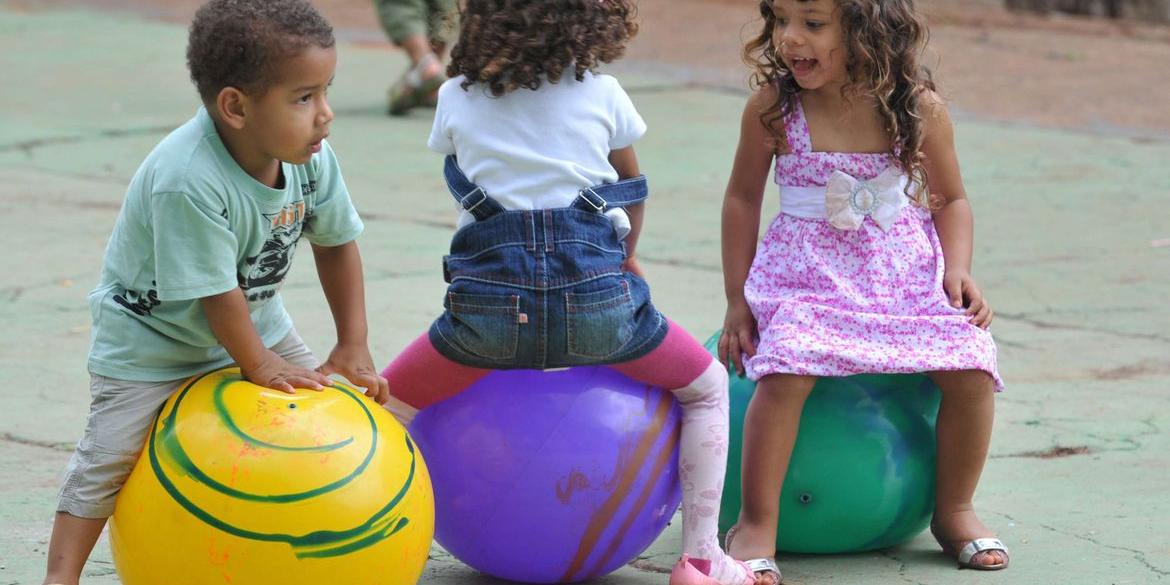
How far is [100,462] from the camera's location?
10.6 ft

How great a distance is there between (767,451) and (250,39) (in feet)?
4.76

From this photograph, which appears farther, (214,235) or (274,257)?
(274,257)

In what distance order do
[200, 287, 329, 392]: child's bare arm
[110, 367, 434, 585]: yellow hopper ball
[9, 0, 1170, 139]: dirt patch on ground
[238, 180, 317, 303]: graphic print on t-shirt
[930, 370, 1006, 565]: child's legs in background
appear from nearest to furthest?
[110, 367, 434, 585]: yellow hopper ball < [200, 287, 329, 392]: child's bare arm < [238, 180, 317, 303]: graphic print on t-shirt < [930, 370, 1006, 565]: child's legs in background < [9, 0, 1170, 139]: dirt patch on ground

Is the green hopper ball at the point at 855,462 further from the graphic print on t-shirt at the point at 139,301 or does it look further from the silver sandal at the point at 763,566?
the graphic print on t-shirt at the point at 139,301

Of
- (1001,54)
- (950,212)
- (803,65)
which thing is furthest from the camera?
(1001,54)

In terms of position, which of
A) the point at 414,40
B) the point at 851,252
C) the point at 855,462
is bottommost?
the point at 414,40

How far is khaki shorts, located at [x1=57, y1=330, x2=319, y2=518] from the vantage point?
3.23m

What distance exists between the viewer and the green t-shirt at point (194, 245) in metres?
3.11

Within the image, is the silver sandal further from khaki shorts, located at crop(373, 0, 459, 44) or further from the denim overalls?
khaki shorts, located at crop(373, 0, 459, 44)

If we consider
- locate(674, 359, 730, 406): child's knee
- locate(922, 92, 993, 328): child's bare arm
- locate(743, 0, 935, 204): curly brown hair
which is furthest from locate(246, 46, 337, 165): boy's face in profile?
locate(922, 92, 993, 328): child's bare arm

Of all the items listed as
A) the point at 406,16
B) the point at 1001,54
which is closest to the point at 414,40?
the point at 406,16

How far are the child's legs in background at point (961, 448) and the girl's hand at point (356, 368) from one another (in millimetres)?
1258

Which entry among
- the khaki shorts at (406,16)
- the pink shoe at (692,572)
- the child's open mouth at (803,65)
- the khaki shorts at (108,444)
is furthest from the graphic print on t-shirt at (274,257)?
the khaki shorts at (406,16)

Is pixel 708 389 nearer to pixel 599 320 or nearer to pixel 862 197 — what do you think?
pixel 599 320
